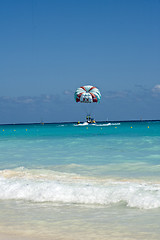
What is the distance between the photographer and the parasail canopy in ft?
145

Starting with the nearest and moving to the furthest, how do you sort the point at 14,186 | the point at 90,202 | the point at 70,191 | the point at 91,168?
1. the point at 90,202
2. the point at 70,191
3. the point at 14,186
4. the point at 91,168

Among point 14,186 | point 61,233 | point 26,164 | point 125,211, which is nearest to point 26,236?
point 61,233

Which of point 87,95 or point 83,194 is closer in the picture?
point 83,194

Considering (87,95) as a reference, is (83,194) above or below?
below

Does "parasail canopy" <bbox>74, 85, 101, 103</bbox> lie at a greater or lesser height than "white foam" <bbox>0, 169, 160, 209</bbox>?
greater

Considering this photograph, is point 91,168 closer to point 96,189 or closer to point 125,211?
point 96,189

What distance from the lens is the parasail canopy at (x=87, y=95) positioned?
Answer: 145ft

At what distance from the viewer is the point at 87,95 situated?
146 feet

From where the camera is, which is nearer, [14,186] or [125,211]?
[125,211]

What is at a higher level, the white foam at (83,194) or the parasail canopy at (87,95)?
the parasail canopy at (87,95)

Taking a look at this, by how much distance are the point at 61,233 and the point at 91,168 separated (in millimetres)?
7857

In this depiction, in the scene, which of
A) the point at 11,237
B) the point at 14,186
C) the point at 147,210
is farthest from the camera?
the point at 14,186

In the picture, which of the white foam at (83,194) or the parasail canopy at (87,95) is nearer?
the white foam at (83,194)

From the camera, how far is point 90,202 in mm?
7262
